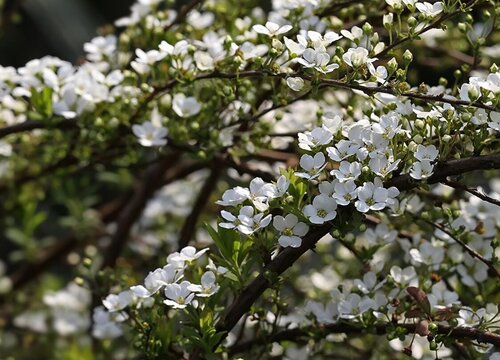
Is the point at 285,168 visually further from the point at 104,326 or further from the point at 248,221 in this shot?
the point at 104,326

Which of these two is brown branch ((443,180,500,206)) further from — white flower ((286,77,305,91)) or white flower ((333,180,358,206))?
white flower ((286,77,305,91))

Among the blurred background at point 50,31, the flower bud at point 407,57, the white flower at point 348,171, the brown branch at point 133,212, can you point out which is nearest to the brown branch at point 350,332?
the white flower at point 348,171

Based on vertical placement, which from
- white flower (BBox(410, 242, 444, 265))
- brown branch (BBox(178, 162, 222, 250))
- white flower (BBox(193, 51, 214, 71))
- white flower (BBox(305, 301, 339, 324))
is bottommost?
brown branch (BBox(178, 162, 222, 250))

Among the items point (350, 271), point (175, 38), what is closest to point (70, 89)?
point (175, 38)

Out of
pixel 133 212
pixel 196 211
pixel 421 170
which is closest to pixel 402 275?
pixel 421 170

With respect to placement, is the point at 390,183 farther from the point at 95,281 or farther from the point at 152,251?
the point at 152,251

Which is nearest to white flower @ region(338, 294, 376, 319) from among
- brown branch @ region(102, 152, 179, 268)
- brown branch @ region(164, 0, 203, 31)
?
brown branch @ region(164, 0, 203, 31)

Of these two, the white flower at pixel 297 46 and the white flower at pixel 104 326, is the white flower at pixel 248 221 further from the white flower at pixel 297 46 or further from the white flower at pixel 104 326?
the white flower at pixel 104 326
